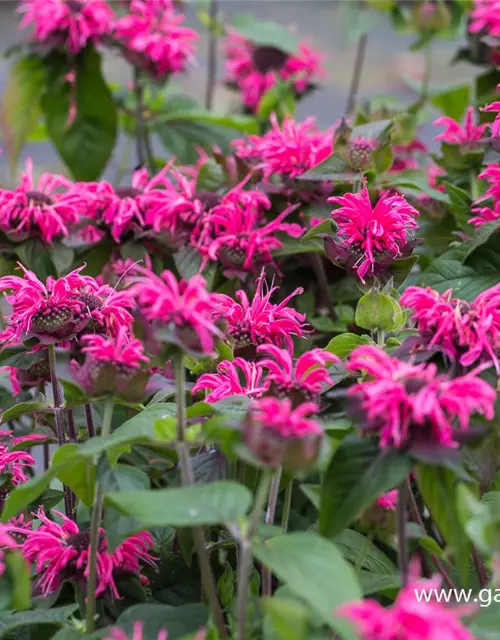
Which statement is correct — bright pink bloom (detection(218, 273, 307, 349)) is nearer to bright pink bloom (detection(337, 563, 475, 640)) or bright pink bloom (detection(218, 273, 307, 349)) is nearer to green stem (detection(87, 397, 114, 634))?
green stem (detection(87, 397, 114, 634))

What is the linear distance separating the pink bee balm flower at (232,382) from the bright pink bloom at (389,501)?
11cm

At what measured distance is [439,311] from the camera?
62cm

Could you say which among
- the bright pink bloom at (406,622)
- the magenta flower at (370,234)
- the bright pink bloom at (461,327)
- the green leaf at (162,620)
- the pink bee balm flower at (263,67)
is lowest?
the green leaf at (162,620)

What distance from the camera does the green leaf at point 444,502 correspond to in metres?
0.54

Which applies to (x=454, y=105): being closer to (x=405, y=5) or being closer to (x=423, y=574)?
(x=405, y=5)

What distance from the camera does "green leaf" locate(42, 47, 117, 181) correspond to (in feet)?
4.63

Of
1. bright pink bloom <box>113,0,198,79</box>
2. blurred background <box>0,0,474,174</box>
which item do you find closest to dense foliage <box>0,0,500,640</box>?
bright pink bloom <box>113,0,198,79</box>

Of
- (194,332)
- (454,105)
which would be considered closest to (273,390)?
(194,332)

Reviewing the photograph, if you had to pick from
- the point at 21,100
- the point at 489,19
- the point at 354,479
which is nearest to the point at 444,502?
the point at 354,479

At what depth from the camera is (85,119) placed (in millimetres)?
1420

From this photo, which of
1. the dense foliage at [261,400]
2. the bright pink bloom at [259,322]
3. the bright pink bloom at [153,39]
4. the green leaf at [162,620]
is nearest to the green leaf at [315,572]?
the dense foliage at [261,400]

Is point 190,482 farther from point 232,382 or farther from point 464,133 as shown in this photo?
point 464,133

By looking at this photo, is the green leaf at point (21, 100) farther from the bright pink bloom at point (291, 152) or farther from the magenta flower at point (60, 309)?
the magenta flower at point (60, 309)

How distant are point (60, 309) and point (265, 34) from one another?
3.12 ft
